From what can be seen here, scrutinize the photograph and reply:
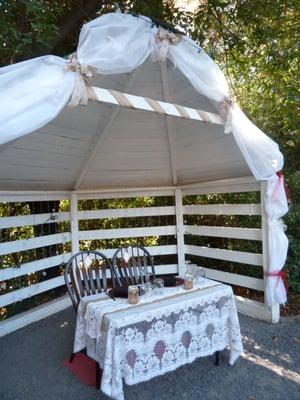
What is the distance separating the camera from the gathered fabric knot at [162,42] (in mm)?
2541

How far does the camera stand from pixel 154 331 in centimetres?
232

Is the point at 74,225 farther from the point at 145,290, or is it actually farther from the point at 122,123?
the point at 145,290

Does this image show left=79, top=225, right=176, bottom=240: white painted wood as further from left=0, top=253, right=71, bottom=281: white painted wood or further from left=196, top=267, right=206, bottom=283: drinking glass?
left=196, top=267, right=206, bottom=283: drinking glass

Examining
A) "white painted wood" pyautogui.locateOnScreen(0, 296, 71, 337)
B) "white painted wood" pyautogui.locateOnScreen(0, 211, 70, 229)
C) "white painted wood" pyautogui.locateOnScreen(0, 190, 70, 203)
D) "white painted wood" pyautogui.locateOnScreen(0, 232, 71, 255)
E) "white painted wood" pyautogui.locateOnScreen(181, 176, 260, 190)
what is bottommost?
"white painted wood" pyautogui.locateOnScreen(0, 296, 71, 337)

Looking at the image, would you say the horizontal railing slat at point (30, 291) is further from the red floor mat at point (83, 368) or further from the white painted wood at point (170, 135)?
the white painted wood at point (170, 135)

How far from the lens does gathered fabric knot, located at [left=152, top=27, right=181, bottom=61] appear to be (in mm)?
2541

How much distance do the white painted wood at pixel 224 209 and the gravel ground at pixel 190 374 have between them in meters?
1.28

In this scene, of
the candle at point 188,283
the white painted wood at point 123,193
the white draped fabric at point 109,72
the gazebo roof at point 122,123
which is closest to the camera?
the white draped fabric at point 109,72

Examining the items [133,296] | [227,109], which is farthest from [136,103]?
[133,296]

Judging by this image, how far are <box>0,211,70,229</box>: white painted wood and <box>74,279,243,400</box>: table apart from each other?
1651mm

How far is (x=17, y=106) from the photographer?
1891 mm

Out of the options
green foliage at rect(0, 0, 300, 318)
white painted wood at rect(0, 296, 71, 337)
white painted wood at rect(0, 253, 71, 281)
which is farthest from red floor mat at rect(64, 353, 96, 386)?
green foliage at rect(0, 0, 300, 318)

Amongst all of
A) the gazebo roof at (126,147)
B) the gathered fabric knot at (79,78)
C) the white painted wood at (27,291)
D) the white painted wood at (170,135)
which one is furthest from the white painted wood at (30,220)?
the gathered fabric knot at (79,78)

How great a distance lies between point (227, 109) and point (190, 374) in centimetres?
225
